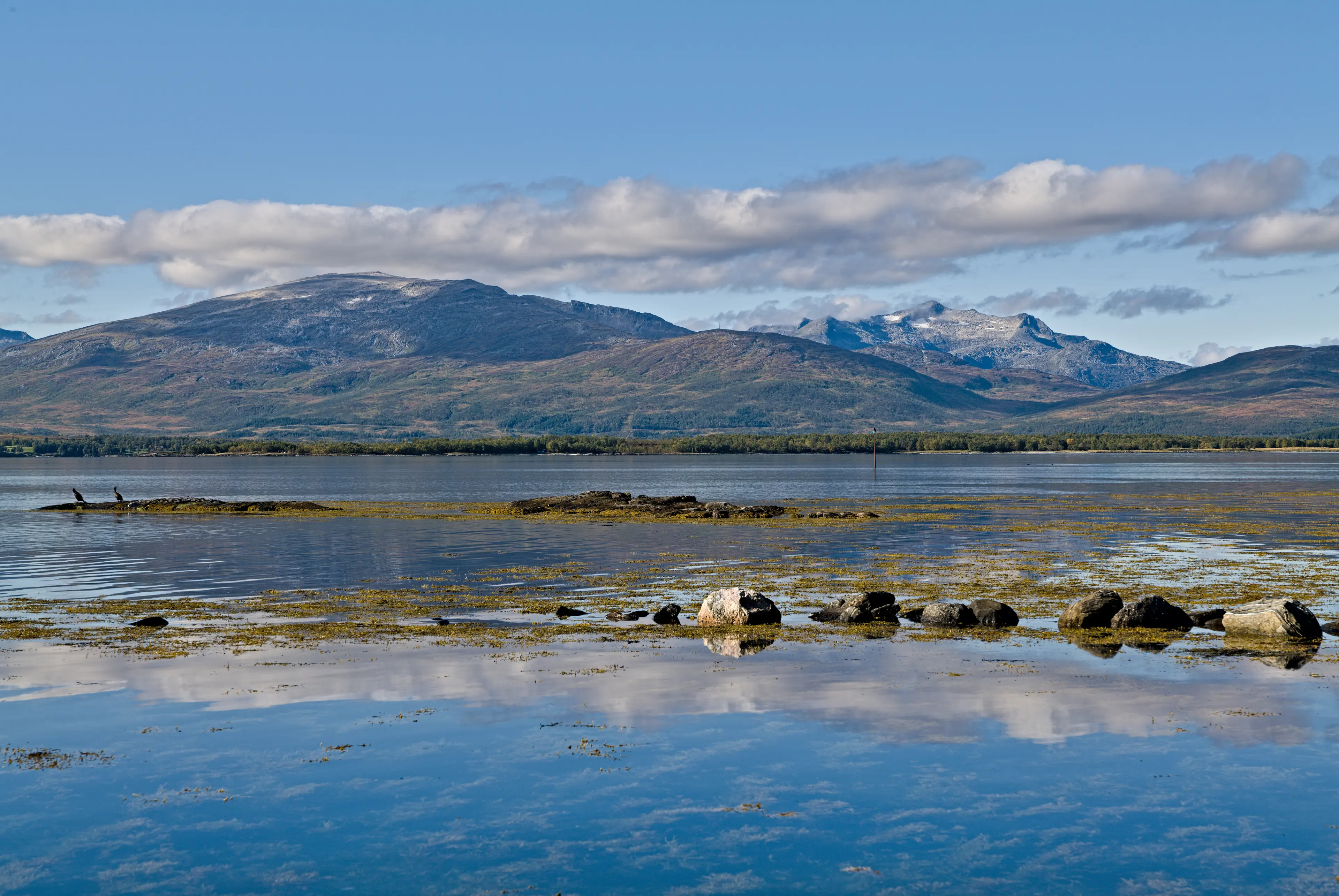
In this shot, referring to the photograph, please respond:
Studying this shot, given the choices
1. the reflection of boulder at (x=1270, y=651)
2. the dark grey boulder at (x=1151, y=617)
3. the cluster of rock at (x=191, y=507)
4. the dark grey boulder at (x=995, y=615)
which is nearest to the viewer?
the reflection of boulder at (x=1270, y=651)

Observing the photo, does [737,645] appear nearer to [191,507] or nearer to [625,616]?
[625,616]

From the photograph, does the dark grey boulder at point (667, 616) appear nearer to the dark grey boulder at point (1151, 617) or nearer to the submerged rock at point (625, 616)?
the submerged rock at point (625, 616)

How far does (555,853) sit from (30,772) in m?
10.5

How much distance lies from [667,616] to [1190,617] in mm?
17141

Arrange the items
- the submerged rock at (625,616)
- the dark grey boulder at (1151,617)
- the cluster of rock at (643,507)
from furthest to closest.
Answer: the cluster of rock at (643,507)
the submerged rock at (625,616)
the dark grey boulder at (1151,617)

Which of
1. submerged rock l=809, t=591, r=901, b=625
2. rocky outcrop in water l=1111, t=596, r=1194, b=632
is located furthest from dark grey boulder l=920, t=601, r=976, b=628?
rocky outcrop in water l=1111, t=596, r=1194, b=632

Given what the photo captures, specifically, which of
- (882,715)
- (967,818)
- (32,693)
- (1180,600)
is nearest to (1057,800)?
(967,818)

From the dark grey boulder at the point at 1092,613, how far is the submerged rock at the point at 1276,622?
3357 mm

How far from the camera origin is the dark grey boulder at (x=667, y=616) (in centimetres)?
3938

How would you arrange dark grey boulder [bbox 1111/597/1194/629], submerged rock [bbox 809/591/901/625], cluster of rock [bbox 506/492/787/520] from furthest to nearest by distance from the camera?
1. cluster of rock [bbox 506/492/787/520]
2. submerged rock [bbox 809/591/901/625]
3. dark grey boulder [bbox 1111/597/1194/629]

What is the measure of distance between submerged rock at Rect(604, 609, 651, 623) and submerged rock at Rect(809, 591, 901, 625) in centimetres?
586

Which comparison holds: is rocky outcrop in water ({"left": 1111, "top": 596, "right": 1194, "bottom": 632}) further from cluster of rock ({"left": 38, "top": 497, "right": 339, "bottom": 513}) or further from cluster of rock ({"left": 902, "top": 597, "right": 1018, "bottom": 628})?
cluster of rock ({"left": 38, "top": 497, "right": 339, "bottom": 513})

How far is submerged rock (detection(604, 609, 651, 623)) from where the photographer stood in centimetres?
4011

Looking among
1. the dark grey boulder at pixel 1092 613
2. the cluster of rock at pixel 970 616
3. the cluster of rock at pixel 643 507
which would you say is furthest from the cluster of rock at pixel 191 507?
the dark grey boulder at pixel 1092 613
